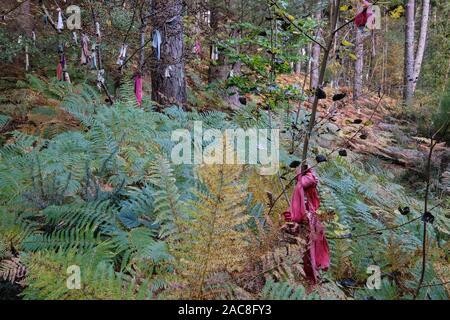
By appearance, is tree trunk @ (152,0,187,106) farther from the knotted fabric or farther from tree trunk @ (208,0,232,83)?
the knotted fabric

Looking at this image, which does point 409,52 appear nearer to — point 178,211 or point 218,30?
point 218,30

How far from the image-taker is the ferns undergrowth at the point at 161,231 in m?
1.36

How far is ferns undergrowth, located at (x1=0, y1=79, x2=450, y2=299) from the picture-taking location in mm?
1362

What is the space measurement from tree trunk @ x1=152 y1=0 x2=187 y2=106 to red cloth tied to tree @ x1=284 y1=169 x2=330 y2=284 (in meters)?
3.30

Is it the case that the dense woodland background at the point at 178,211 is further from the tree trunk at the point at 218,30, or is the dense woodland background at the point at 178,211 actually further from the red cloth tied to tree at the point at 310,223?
the tree trunk at the point at 218,30

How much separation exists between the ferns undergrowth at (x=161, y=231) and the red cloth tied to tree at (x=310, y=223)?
51 millimetres

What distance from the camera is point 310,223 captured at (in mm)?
1604

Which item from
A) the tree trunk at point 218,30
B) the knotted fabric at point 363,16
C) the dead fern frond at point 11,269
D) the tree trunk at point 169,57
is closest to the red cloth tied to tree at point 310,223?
the knotted fabric at point 363,16

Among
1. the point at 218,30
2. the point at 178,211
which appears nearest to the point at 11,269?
the point at 178,211

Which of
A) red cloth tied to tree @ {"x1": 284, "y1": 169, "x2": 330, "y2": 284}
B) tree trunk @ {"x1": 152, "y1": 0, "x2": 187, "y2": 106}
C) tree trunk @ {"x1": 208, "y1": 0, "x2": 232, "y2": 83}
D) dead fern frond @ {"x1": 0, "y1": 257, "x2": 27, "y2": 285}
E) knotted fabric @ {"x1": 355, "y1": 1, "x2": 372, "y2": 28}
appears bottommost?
dead fern frond @ {"x1": 0, "y1": 257, "x2": 27, "y2": 285}

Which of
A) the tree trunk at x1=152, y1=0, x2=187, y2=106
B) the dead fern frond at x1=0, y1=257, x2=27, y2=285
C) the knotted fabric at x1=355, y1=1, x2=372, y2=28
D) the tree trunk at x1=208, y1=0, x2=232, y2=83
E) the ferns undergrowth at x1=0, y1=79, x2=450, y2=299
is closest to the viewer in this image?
the ferns undergrowth at x1=0, y1=79, x2=450, y2=299

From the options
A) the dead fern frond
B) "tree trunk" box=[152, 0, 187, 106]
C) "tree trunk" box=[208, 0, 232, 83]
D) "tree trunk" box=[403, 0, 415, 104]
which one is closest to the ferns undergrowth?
the dead fern frond

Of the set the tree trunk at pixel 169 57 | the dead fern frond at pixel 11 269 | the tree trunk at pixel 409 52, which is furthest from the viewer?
the tree trunk at pixel 409 52
